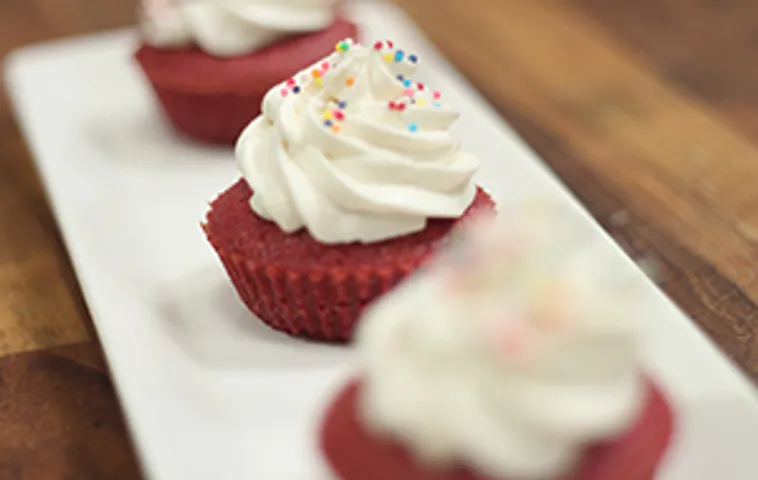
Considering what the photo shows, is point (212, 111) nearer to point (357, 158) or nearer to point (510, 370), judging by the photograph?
point (357, 158)

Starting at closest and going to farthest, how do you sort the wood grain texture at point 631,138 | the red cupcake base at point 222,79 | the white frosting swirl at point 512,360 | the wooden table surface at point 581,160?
1. the white frosting swirl at point 512,360
2. the wooden table surface at point 581,160
3. the wood grain texture at point 631,138
4. the red cupcake base at point 222,79

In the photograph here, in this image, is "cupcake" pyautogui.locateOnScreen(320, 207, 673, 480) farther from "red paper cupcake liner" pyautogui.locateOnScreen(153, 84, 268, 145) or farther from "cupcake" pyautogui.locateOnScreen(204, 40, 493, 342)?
"red paper cupcake liner" pyautogui.locateOnScreen(153, 84, 268, 145)

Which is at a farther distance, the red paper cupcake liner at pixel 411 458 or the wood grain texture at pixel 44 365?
the wood grain texture at pixel 44 365

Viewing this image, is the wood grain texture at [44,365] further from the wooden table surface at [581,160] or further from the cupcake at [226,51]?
the cupcake at [226,51]

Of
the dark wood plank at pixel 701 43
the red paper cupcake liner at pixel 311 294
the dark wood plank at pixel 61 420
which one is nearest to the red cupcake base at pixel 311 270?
the red paper cupcake liner at pixel 311 294

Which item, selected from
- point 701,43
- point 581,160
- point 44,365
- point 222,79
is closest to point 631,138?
point 581,160

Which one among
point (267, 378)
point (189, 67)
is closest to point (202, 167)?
point (189, 67)
